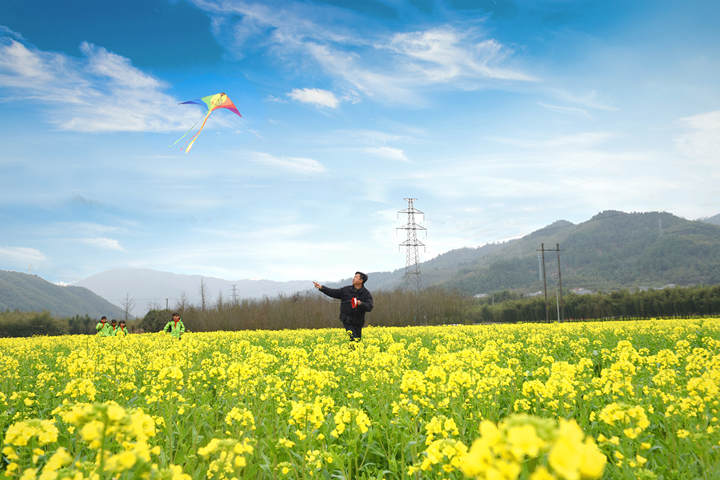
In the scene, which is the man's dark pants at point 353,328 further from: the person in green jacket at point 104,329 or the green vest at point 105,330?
the green vest at point 105,330

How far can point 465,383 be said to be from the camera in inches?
209

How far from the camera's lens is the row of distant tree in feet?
171

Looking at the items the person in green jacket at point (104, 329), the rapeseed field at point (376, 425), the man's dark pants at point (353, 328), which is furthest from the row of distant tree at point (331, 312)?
the rapeseed field at point (376, 425)

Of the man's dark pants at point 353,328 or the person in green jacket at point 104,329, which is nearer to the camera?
the man's dark pants at point 353,328

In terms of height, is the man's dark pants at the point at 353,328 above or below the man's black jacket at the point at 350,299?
below

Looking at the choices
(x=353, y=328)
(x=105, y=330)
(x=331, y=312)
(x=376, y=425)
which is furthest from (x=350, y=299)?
(x=331, y=312)

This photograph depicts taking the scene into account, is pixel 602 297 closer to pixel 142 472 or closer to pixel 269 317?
pixel 269 317

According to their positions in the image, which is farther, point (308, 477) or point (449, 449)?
point (308, 477)

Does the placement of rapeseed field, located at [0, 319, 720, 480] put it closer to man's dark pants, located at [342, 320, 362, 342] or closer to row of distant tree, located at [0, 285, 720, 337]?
man's dark pants, located at [342, 320, 362, 342]

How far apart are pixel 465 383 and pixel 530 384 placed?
3.10 feet

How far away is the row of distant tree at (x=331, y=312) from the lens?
5212cm

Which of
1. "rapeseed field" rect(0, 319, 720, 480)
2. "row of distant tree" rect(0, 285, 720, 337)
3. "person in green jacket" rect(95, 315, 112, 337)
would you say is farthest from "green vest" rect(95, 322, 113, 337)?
"row of distant tree" rect(0, 285, 720, 337)

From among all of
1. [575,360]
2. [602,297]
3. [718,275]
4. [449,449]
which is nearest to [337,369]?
[575,360]

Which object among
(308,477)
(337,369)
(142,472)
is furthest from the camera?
(337,369)
